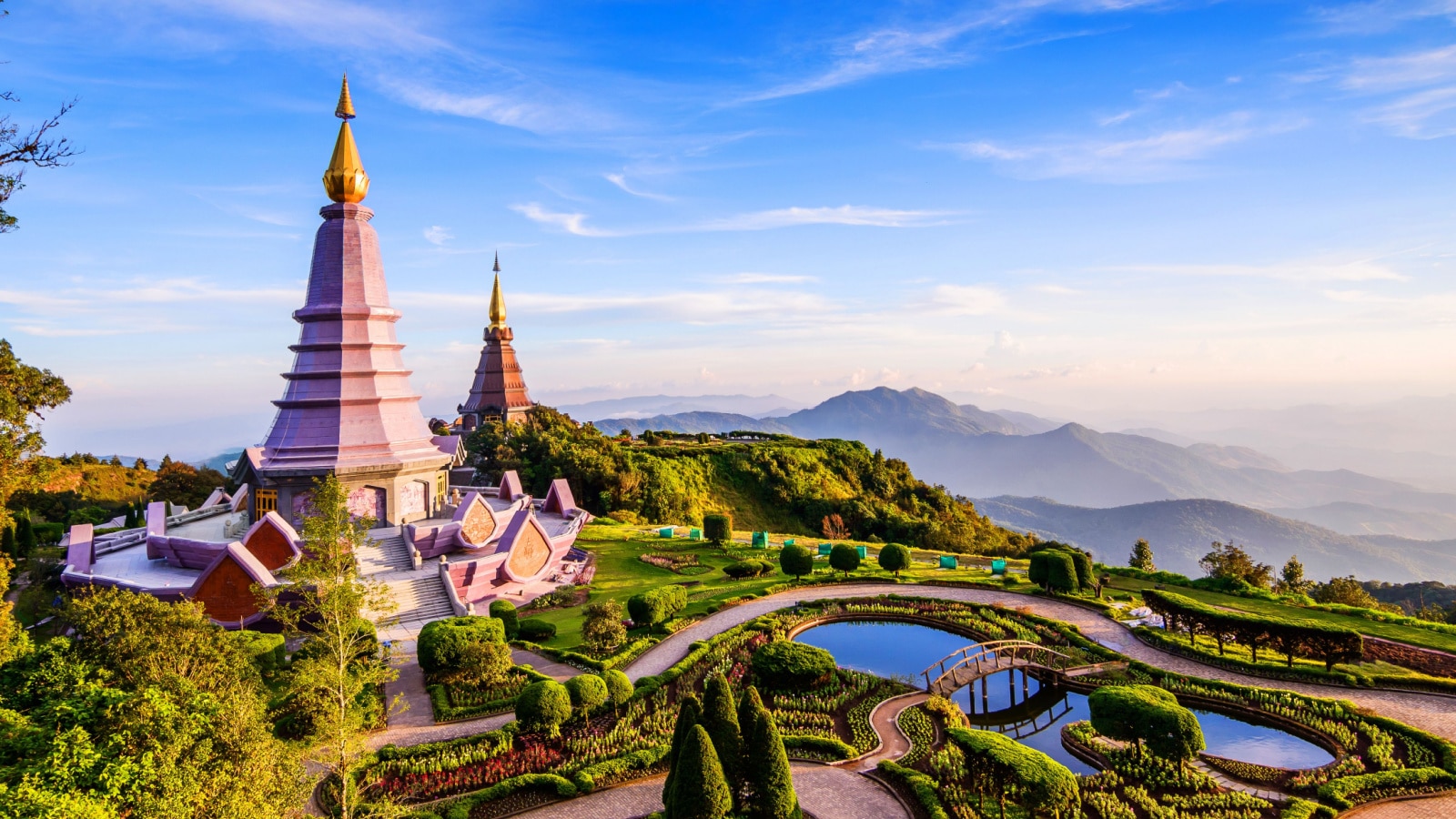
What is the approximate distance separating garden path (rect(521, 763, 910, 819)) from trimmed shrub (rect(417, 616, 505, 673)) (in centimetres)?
690

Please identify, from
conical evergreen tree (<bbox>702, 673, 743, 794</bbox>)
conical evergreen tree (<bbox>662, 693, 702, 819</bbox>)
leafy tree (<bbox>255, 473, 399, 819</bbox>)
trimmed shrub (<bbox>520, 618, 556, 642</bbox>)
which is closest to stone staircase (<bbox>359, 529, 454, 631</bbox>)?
trimmed shrub (<bbox>520, 618, 556, 642</bbox>)

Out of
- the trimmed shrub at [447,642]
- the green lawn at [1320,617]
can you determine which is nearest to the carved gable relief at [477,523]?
the trimmed shrub at [447,642]

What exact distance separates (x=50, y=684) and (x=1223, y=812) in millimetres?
24520

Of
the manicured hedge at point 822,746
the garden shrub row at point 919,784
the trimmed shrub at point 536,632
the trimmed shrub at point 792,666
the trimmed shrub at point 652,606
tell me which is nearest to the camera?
the garden shrub row at point 919,784

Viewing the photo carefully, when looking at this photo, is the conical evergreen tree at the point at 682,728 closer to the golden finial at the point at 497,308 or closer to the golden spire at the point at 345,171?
the golden spire at the point at 345,171

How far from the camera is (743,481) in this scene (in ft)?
229

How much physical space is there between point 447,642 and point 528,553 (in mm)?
11251

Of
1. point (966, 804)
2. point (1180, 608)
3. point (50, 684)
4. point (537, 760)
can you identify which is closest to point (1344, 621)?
point (1180, 608)

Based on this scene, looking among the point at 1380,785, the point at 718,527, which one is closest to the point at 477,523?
the point at 718,527

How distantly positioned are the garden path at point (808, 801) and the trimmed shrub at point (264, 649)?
1027 cm

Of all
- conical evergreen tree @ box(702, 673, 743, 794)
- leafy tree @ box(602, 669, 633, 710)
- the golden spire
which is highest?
the golden spire

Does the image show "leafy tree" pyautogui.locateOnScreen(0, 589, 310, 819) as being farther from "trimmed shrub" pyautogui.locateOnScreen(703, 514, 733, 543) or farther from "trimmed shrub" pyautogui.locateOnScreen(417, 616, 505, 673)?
"trimmed shrub" pyautogui.locateOnScreen(703, 514, 733, 543)

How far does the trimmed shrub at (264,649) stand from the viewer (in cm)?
1966

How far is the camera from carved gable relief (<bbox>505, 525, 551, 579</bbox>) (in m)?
31.4
